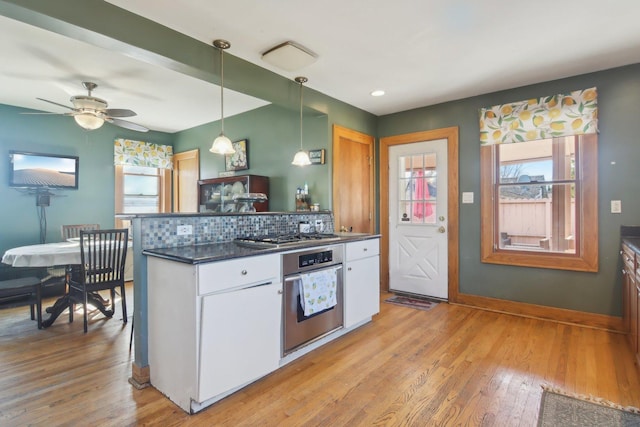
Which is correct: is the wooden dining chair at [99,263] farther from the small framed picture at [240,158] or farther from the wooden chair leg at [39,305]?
the small framed picture at [240,158]

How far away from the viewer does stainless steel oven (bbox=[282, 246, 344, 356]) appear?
2320mm

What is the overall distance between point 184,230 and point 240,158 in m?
2.59

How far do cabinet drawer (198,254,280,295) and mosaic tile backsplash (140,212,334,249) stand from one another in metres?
0.60

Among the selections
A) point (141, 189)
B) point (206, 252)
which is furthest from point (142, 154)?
point (206, 252)

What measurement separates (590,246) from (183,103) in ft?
15.6

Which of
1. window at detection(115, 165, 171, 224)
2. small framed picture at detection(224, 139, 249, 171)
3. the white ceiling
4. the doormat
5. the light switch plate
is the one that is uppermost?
the white ceiling

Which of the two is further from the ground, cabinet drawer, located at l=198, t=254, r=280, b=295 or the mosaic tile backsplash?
the mosaic tile backsplash

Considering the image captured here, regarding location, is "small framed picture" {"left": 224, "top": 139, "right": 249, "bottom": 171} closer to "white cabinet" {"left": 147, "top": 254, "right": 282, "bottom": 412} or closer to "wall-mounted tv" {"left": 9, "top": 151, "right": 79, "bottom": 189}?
"wall-mounted tv" {"left": 9, "top": 151, "right": 79, "bottom": 189}

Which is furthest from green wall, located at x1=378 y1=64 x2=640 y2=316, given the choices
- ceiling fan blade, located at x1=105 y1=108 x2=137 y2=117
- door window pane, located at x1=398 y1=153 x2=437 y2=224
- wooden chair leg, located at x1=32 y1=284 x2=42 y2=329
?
wooden chair leg, located at x1=32 y1=284 x2=42 y2=329

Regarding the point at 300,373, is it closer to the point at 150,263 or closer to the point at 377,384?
the point at 377,384

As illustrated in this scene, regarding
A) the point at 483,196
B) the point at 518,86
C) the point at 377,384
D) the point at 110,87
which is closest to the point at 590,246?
the point at 483,196

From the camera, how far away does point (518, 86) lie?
3.43m

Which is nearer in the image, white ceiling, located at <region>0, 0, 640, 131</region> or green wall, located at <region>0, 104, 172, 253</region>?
white ceiling, located at <region>0, 0, 640, 131</region>

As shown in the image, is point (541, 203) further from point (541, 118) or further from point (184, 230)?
point (184, 230)
